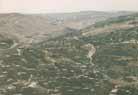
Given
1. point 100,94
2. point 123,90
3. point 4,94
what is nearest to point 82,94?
point 100,94

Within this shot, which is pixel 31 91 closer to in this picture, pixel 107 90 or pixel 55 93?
pixel 55 93

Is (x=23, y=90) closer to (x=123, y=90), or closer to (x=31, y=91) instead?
(x=31, y=91)

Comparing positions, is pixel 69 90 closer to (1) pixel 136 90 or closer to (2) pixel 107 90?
(2) pixel 107 90

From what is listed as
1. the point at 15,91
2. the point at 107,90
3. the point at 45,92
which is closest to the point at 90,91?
the point at 107,90

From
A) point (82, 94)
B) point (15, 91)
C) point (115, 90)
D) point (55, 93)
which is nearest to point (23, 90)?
point (15, 91)

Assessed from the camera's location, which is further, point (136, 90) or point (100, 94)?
point (136, 90)

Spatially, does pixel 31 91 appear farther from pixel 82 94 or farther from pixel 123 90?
pixel 123 90

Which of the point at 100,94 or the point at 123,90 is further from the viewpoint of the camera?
the point at 123,90
